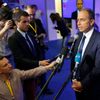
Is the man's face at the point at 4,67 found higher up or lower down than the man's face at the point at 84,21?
lower down

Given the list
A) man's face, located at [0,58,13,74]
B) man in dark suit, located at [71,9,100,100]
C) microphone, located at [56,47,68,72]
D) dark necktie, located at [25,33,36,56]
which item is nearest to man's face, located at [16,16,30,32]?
dark necktie, located at [25,33,36,56]

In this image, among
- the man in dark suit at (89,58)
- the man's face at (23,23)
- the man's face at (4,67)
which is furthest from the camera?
the man's face at (23,23)

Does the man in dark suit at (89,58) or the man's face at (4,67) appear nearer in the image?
the man's face at (4,67)

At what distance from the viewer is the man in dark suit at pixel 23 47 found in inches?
133

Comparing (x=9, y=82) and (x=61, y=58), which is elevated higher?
(x=61, y=58)

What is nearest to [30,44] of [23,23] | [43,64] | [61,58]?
[23,23]

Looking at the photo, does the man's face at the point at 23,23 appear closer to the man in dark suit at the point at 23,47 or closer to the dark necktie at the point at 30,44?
the man in dark suit at the point at 23,47

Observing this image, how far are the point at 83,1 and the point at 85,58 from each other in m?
5.66

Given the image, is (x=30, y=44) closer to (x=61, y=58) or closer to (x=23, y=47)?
(x=23, y=47)

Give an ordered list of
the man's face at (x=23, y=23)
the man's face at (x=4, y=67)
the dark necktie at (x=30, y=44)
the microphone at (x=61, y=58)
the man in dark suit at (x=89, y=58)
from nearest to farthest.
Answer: the microphone at (x=61, y=58) → the man's face at (x=4, y=67) → the man in dark suit at (x=89, y=58) → the man's face at (x=23, y=23) → the dark necktie at (x=30, y=44)

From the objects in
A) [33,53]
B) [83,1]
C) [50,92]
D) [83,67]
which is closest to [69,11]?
[83,1]

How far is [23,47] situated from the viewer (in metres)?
3.41

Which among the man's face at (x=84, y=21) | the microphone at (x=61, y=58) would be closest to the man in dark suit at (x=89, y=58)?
the man's face at (x=84, y=21)

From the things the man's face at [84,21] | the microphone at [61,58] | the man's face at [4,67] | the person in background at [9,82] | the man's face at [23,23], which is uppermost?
the man's face at [84,21]
